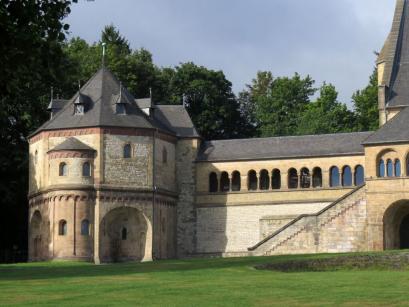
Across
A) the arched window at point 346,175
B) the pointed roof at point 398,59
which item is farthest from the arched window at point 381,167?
the pointed roof at point 398,59

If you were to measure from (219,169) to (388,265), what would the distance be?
25368 mm

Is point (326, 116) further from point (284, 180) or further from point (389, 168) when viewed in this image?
point (389, 168)

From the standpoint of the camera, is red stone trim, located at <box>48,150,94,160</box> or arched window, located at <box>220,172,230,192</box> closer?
red stone trim, located at <box>48,150,94,160</box>

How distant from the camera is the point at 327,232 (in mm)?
68625

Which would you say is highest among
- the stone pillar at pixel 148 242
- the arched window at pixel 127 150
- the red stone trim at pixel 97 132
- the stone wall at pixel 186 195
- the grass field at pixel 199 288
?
the red stone trim at pixel 97 132

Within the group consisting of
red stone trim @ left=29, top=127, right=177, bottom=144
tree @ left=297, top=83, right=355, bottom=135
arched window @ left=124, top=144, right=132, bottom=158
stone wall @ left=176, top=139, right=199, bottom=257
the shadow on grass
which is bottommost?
the shadow on grass

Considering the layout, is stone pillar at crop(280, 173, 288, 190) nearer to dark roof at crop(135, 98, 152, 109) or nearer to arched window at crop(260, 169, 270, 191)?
arched window at crop(260, 169, 270, 191)

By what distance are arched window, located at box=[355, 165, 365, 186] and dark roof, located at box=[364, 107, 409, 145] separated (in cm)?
636

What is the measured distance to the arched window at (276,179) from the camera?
257 feet

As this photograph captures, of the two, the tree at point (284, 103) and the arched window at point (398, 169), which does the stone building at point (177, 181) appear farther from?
the tree at point (284, 103)

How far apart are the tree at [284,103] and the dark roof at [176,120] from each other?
1067 inches

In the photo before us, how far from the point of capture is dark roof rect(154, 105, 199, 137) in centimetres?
8062

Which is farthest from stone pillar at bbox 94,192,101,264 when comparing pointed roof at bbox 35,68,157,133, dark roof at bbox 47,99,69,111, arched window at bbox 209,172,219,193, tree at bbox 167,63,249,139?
tree at bbox 167,63,249,139

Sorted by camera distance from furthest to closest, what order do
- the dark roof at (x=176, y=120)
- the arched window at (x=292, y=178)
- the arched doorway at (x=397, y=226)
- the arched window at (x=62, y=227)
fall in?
the dark roof at (x=176, y=120)
the arched window at (x=292, y=178)
the arched window at (x=62, y=227)
the arched doorway at (x=397, y=226)
